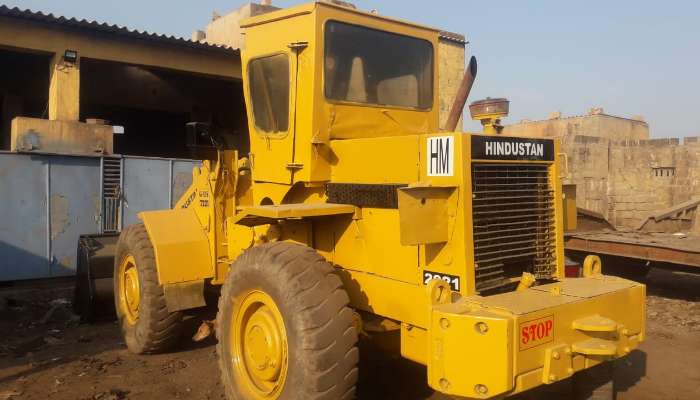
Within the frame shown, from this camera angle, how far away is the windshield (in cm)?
433

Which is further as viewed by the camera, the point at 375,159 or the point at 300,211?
the point at 375,159

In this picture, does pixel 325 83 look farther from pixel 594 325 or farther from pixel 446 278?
pixel 594 325

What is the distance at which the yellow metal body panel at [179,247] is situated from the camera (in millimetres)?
5262

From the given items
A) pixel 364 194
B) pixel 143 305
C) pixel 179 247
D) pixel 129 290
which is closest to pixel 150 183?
pixel 129 290

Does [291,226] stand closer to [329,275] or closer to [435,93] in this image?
[329,275]

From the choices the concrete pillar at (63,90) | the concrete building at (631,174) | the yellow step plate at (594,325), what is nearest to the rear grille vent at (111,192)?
the concrete pillar at (63,90)

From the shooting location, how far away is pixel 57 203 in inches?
394

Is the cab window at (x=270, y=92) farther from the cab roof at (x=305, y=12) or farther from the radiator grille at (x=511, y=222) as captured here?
the radiator grille at (x=511, y=222)

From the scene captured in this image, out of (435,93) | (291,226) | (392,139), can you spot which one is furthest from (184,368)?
(435,93)

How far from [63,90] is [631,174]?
1278 cm

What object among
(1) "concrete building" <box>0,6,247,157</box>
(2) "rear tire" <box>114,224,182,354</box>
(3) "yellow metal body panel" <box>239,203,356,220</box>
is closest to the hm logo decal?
(3) "yellow metal body panel" <box>239,203,356,220</box>

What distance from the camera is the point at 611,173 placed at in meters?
14.3

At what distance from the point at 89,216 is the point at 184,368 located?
240 inches

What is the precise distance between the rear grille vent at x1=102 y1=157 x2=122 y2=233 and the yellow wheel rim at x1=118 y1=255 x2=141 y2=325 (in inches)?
186
